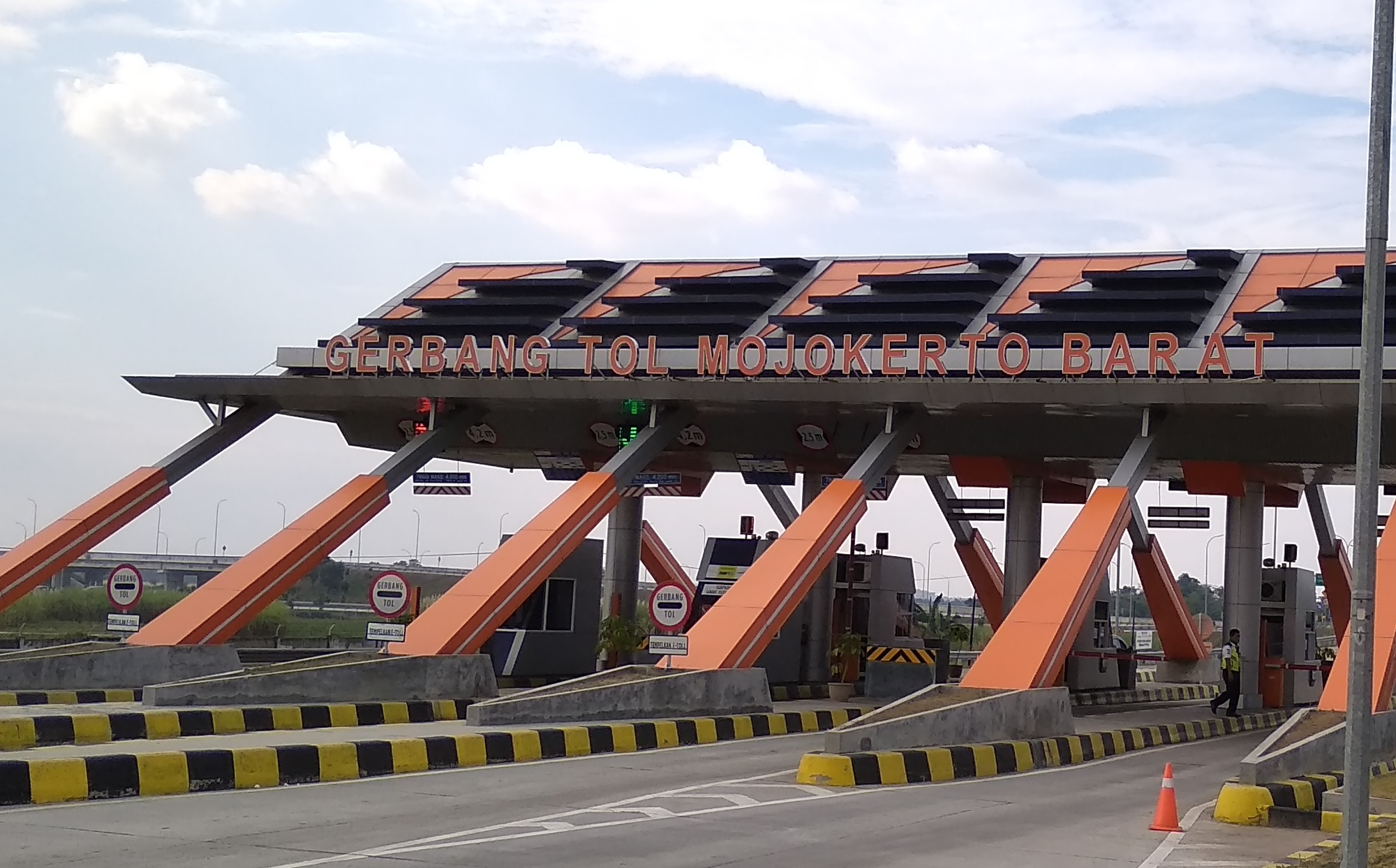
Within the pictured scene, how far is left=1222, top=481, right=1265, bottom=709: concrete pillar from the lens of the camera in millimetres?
32281

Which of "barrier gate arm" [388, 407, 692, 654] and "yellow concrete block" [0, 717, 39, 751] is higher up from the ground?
Answer: "barrier gate arm" [388, 407, 692, 654]

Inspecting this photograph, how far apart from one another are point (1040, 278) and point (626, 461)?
885 cm

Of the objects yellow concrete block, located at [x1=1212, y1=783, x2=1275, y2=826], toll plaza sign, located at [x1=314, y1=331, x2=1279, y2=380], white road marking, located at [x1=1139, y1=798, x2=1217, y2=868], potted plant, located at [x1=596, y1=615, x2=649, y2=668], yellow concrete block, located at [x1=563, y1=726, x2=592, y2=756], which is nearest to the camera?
white road marking, located at [x1=1139, y1=798, x2=1217, y2=868]

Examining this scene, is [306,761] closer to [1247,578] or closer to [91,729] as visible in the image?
[91,729]

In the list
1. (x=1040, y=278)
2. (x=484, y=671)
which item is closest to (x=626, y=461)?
(x=484, y=671)

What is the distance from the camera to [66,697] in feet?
70.9

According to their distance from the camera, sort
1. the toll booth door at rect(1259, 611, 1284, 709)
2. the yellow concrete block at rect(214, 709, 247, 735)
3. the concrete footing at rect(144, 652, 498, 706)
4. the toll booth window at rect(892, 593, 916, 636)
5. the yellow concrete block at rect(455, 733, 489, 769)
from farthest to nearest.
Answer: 1. the toll booth window at rect(892, 593, 916, 636)
2. the toll booth door at rect(1259, 611, 1284, 709)
3. the concrete footing at rect(144, 652, 498, 706)
4. the yellow concrete block at rect(214, 709, 247, 735)
5. the yellow concrete block at rect(455, 733, 489, 769)

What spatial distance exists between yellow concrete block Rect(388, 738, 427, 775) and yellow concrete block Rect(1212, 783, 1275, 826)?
7.24 meters

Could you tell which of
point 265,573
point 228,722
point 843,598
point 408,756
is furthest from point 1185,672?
point 408,756

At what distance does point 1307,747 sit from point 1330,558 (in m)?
26.2

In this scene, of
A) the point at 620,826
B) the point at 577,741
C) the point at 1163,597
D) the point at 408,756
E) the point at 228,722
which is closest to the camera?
the point at 620,826

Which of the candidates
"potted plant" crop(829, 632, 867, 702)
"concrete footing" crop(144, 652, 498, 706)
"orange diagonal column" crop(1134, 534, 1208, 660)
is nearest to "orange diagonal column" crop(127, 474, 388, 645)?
"concrete footing" crop(144, 652, 498, 706)

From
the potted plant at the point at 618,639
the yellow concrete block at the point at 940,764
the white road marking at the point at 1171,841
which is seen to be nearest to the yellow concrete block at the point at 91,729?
the yellow concrete block at the point at 940,764

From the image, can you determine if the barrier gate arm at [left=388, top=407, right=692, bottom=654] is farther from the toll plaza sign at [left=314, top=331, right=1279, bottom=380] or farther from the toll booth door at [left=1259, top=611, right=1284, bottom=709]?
the toll booth door at [left=1259, top=611, right=1284, bottom=709]
